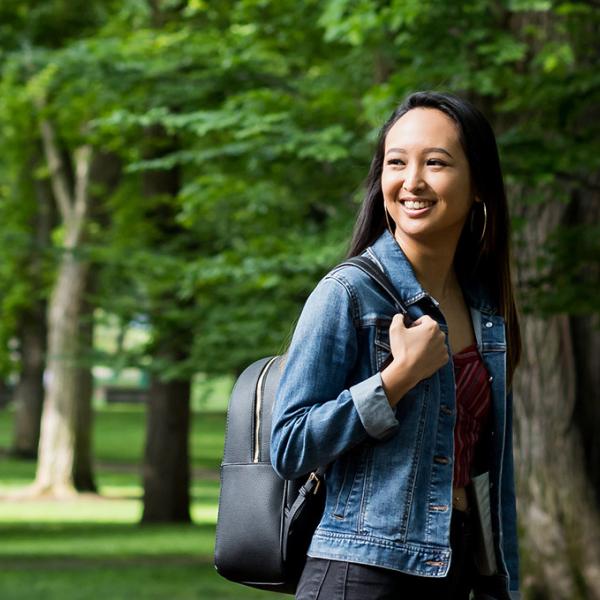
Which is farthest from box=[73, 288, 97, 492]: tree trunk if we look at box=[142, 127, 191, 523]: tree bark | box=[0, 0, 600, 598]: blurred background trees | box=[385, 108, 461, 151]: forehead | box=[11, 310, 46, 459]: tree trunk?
box=[385, 108, 461, 151]: forehead

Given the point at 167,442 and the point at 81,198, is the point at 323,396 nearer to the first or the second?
the point at 167,442

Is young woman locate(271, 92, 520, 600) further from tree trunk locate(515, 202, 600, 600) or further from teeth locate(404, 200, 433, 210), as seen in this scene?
tree trunk locate(515, 202, 600, 600)

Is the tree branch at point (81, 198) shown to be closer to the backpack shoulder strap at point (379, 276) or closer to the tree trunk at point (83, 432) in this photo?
the tree trunk at point (83, 432)

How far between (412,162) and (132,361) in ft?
50.4

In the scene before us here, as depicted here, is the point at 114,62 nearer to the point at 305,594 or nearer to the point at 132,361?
the point at 132,361

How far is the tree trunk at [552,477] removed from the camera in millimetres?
11133

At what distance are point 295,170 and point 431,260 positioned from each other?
909 centimetres

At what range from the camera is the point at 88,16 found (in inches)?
795

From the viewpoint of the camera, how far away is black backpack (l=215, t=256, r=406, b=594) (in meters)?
2.79

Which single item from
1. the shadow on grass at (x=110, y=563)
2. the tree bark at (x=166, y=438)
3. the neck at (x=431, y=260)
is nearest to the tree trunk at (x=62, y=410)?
the shadow on grass at (x=110, y=563)

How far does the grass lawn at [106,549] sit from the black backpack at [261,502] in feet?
34.2

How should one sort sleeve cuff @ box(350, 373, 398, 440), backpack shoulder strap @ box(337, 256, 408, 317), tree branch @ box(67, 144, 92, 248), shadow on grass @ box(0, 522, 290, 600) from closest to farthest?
1. sleeve cuff @ box(350, 373, 398, 440)
2. backpack shoulder strap @ box(337, 256, 408, 317)
3. shadow on grass @ box(0, 522, 290, 600)
4. tree branch @ box(67, 144, 92, 248)

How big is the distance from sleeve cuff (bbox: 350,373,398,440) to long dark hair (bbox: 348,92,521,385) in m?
0.43

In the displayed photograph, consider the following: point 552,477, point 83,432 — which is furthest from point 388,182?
point 83,432
